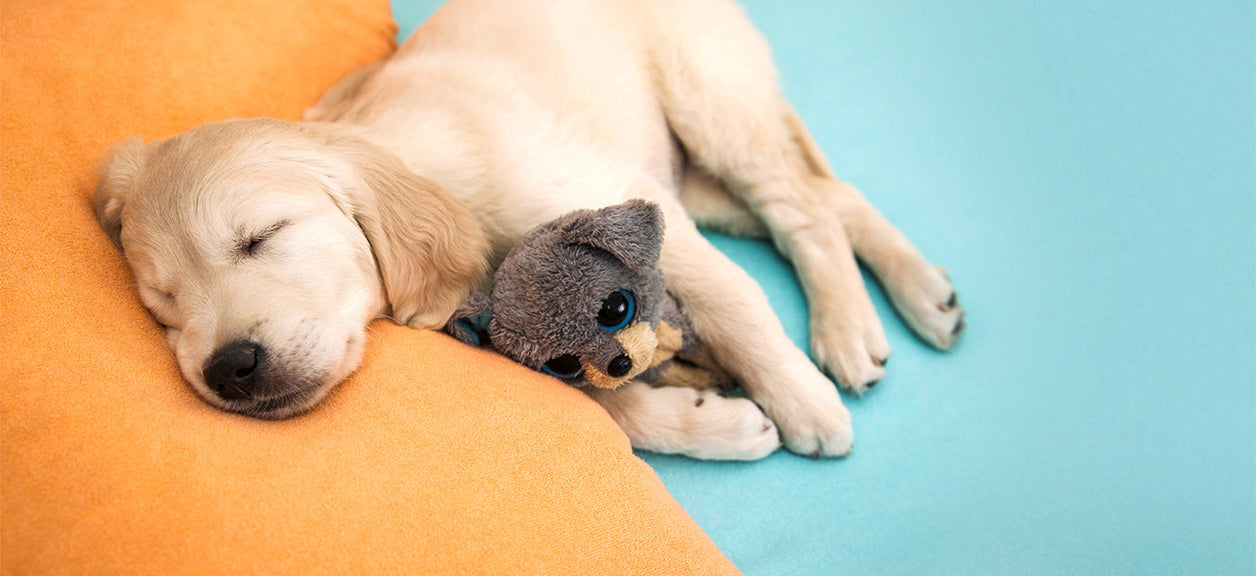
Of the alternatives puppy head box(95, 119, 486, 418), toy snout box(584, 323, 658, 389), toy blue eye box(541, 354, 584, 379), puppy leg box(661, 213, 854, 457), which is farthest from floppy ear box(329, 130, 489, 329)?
puppy leg box(661, 213, 854, 457)

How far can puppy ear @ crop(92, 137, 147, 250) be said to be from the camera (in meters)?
1.50

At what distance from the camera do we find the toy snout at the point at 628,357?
1.45 m

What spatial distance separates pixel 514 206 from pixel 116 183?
32.2 inches

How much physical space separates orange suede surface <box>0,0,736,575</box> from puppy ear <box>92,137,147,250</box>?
0.14 feet

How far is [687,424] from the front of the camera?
5.73 ft

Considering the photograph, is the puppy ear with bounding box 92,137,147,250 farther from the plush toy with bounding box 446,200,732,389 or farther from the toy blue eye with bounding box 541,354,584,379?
the toy blue eye with bounding box 541,354,584,379

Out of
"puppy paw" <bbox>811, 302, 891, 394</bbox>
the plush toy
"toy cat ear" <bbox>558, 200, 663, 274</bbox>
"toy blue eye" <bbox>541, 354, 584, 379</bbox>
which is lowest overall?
"puppy paw" <bbox>811, 302, 891, 394</bbox>

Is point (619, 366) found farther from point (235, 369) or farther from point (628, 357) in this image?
point (235, 369)

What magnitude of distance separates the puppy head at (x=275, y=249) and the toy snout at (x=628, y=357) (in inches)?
15.0

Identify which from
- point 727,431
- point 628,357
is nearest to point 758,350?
point 727,431

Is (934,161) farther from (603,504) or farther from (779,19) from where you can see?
(603,504)

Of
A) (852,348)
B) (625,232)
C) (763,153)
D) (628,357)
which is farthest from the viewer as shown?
(763,153)

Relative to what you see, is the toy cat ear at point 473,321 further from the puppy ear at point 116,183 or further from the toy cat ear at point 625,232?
the puppy ear at point 116,183

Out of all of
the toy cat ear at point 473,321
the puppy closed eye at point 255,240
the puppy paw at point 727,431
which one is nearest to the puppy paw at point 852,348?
the puppy paw at point 727,431
